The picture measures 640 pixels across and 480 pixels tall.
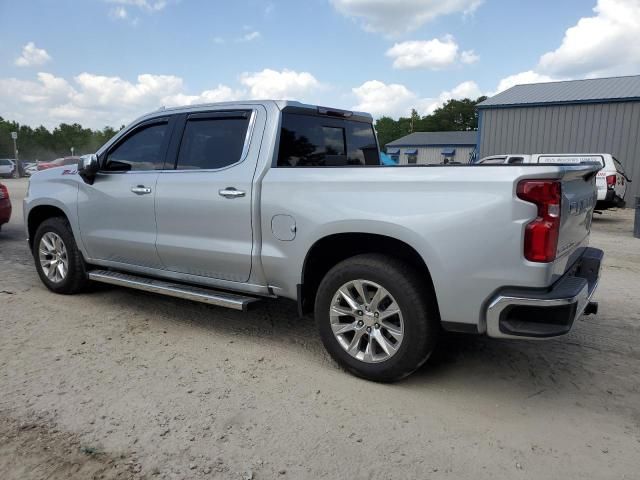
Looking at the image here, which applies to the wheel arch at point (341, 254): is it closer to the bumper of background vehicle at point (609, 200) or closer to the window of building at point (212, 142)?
the window of building at point (212, 142)

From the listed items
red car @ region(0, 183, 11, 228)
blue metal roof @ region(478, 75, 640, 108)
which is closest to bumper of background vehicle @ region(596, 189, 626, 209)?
blue metal roof @ region(478, 75, 640, 108)

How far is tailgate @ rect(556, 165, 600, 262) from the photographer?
3.02 m

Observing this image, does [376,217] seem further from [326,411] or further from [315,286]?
[326,411]

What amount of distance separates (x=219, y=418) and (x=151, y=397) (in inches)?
20.7

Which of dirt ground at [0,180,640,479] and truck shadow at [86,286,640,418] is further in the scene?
truck shadow at [86,286,640,418]

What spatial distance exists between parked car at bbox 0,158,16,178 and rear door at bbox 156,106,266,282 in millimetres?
38348

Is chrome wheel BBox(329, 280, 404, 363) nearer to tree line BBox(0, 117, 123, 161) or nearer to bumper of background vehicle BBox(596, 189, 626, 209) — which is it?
bumper of background vehicle BBox(596, 189, 626, 209)

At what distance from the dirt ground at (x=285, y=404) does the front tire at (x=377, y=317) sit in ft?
0.59

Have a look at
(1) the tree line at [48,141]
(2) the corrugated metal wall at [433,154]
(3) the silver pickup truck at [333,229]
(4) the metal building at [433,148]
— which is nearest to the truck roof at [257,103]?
(3) the silver pickup truck at [333,229]

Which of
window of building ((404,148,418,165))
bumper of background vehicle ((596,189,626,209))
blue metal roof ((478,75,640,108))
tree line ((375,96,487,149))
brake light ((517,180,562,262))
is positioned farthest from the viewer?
tree line ((375,96,487,149))

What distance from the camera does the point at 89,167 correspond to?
15.8 ft

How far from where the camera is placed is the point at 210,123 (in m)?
4.31

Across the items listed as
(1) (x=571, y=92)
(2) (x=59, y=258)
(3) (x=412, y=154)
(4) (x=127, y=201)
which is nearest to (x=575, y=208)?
(4) (x=127, y=201)

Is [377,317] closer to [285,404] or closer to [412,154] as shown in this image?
[285,404]
